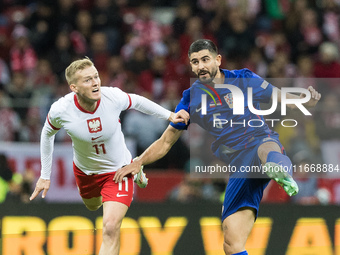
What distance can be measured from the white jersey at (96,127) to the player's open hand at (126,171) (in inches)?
5.1

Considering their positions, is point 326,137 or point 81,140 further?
point 326,137

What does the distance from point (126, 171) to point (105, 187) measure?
0.29 metres

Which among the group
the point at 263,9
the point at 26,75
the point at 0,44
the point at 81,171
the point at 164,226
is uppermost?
the point at 263,9

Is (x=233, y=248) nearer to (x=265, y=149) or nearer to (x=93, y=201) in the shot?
(x=265, y=149)

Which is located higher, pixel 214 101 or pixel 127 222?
pixel 214 101

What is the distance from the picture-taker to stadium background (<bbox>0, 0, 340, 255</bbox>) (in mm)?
8547

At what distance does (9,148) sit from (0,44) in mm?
2962

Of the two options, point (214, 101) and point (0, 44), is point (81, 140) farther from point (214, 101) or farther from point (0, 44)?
point (0, 44)

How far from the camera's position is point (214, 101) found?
6668 mm

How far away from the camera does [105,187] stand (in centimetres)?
692

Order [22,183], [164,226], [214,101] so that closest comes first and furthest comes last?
[214,101]
[164,226]
[22,183]

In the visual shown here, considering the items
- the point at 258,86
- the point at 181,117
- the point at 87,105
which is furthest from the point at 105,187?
the point at 258,86

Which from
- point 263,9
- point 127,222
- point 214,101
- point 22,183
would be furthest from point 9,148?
point 263,9

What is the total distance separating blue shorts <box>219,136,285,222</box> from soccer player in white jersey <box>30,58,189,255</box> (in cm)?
68
